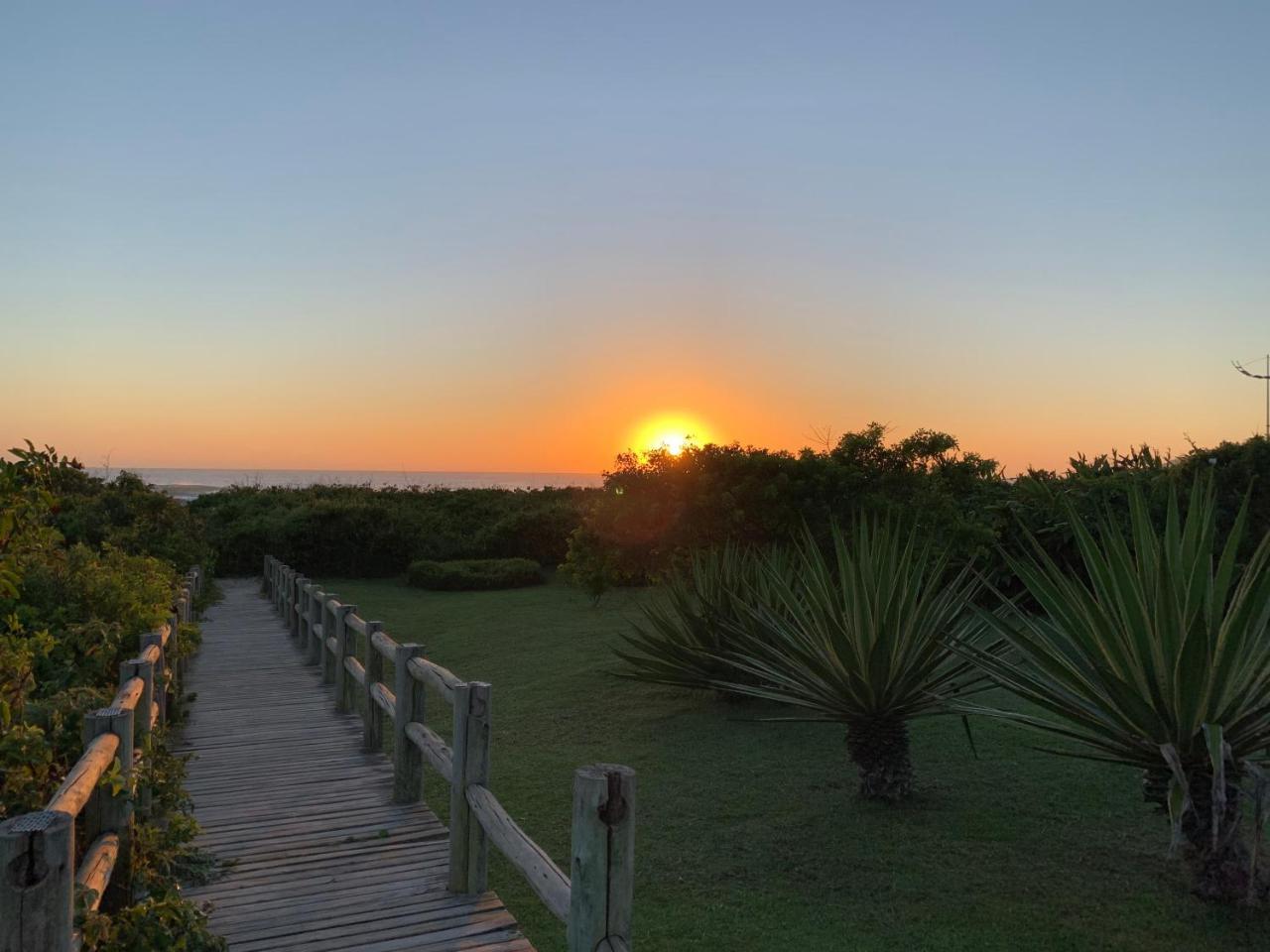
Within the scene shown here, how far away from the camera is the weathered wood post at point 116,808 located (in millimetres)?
4059

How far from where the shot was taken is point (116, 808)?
13.6 feet

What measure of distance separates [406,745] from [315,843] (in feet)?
2.89

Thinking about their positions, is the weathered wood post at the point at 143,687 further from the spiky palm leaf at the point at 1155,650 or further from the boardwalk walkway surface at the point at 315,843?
the spiky palm leaf at the point at 1155,650

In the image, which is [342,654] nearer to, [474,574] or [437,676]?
[437,676]

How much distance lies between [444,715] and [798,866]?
16.9ft

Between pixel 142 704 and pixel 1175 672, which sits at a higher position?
pixel 1175 672

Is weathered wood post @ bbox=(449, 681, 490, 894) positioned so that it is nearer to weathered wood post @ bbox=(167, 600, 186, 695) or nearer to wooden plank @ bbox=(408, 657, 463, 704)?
wooden plank @ bbox=(408, 657, 463, 704)

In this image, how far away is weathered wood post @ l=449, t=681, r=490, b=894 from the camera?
479 cm

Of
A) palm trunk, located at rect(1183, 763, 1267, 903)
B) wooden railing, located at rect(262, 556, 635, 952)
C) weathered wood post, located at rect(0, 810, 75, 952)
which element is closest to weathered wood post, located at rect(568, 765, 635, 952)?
wooden railing, located at rect(262, 556, 635, 952)

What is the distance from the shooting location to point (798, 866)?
218 inches

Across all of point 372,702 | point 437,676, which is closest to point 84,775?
point 437,676

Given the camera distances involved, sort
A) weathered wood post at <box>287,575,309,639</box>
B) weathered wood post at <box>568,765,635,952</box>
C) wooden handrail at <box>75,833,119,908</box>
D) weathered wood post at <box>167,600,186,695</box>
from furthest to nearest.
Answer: weathered wood post at <box>287,575,309,639</box>, weathered wood post at <box>167,600,186,695</box>, wooden handrail at <box>75,833,119,908</box>, weathered wood post at <box>568,765,635,952</box>

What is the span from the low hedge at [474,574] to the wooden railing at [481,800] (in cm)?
1436

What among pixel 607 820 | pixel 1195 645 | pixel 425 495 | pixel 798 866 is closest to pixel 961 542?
pixel 798 866
